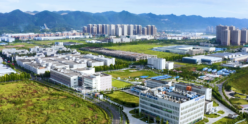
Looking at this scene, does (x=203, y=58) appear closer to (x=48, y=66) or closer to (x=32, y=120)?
(x=48, y=66)

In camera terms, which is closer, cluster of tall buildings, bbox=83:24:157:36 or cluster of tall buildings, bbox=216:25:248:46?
cluster of tall buildings, bbox=216:25:248:46

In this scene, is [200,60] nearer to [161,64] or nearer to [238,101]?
[161,64]

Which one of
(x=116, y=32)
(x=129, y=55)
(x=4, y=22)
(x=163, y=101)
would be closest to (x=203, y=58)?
(x=129, y=55)

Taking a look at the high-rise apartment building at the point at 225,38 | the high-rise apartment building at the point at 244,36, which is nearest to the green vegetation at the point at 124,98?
the high-rise apartment building at the point at 225,38

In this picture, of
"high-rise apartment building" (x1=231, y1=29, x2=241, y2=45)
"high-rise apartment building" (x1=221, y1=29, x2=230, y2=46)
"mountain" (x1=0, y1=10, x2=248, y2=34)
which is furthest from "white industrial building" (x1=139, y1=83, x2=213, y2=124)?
"mountain" (x1=0, y1=10, x2=248, y2=34)

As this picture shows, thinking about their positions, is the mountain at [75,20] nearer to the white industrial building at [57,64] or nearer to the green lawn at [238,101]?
the white industrial building at [57,64]

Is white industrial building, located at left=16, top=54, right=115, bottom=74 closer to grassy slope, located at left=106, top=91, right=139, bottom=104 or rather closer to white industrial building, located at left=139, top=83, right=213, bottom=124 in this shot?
grassy slope, located at left=106, top=91, right=139, bottom=104
